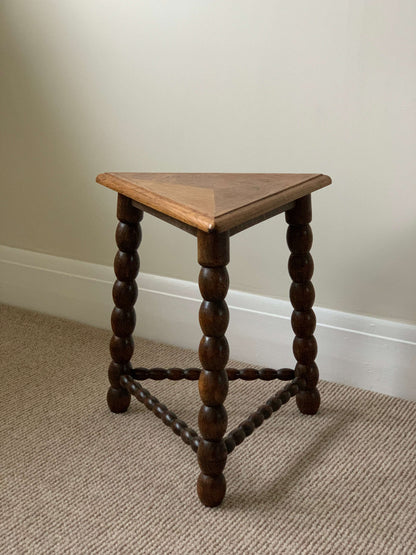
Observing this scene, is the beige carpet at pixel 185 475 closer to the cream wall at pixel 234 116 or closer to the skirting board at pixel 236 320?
the skirting board at pixel 236 320

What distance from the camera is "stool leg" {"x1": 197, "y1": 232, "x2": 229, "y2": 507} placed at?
42.1 inches

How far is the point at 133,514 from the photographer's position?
3.73ft

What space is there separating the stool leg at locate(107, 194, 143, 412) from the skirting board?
0.23 m

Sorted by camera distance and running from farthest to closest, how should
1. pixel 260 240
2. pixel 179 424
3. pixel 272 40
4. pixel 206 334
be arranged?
pixel 260 240 → pixel 272 40 → pixel 179 424 → pixel 206 334

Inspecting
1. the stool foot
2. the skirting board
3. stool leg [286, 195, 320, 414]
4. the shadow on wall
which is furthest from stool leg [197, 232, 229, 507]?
the shadow on wall

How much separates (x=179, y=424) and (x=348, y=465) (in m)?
0.30

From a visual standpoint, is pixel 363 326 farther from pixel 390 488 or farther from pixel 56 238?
pixel 56 238

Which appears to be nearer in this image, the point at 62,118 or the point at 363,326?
the point at 363,326

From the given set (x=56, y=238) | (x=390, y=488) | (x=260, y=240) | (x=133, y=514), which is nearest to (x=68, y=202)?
(x=56, y=238)

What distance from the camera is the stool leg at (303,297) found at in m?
1.28

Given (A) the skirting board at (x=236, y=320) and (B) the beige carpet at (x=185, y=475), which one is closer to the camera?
(B) the beige carpet at (x=185, y=475)

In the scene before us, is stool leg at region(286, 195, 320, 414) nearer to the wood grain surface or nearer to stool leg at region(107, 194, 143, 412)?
the wood grain surface

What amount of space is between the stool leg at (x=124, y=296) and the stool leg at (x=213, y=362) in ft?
0.83

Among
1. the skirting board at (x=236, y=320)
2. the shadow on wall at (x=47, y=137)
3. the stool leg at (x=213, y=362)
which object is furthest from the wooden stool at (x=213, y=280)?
the shadow on wall at (x=47, y=137)
